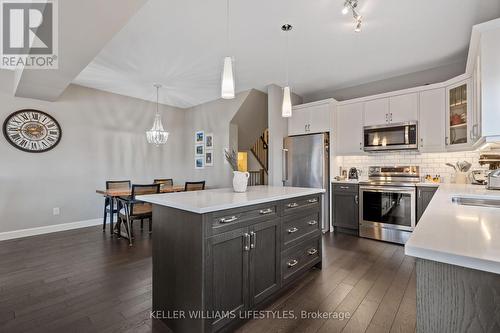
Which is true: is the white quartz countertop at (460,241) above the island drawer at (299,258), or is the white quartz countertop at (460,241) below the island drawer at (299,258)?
above

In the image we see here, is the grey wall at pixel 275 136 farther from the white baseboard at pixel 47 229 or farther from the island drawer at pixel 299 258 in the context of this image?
the white baseboard at pixel 47 229

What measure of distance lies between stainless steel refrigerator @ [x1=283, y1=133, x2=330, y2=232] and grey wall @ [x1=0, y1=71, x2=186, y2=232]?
128 inches

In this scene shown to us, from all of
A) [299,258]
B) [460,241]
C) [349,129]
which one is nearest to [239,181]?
[299,258]

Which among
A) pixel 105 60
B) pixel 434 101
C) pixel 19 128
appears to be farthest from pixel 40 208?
pixel 434 101

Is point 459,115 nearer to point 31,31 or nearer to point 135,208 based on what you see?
point 135,208

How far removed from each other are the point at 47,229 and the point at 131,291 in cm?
309

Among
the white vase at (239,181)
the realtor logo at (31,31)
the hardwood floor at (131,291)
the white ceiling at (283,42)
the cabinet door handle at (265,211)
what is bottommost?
the hardwood floor at (131,291)

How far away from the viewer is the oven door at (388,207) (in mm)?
3429

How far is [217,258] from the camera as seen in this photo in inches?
61.4

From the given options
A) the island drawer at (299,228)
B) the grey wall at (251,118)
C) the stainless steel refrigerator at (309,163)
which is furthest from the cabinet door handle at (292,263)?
the grey wall at (251,118)

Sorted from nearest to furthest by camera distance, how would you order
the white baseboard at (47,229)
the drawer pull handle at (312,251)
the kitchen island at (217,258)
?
the kitchen island at (217,258) < the drawer pull handle at (312,251) < the white baseboard at (47,229)

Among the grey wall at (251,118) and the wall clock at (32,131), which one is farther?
the grey wall at (251,118)

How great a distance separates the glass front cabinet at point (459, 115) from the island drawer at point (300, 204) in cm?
213

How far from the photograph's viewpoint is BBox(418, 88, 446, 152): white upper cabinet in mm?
3387
